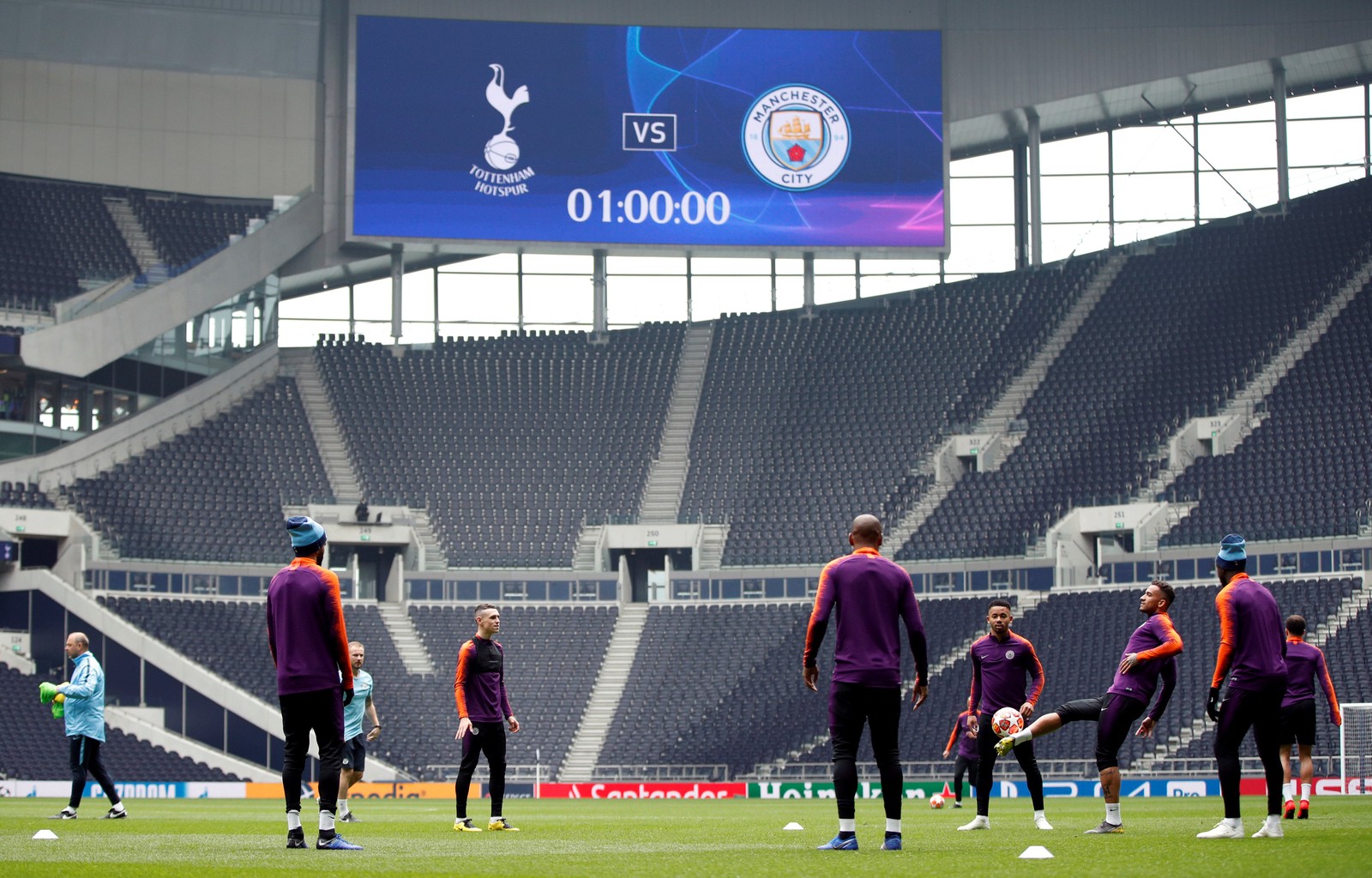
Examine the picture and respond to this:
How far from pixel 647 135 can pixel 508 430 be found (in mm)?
11052

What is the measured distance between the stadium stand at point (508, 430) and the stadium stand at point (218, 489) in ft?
6.88

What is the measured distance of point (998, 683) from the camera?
642 inches

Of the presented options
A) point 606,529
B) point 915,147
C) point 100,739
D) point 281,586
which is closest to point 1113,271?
point 915,147

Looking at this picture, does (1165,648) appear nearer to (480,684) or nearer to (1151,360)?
(480,684)

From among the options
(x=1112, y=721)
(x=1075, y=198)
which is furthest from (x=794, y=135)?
(x=1112, y=721)

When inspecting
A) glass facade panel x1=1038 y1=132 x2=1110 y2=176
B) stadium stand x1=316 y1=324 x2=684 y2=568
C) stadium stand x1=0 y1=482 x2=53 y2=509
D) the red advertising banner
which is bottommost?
the red advertising banner

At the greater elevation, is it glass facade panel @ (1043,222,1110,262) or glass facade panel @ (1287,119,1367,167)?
glass facade panel @ (1287,119,1367,167)

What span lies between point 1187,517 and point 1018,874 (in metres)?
40.6

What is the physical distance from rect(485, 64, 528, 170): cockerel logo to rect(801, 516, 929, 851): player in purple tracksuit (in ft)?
153

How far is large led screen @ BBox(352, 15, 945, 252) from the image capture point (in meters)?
56.7

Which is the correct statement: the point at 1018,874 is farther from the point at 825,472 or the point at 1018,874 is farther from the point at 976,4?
the point at 976,4

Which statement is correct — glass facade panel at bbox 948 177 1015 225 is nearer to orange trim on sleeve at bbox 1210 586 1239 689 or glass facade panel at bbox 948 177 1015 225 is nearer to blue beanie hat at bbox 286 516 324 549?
orange trim on sleeve at bbox 1210 586 1239 689

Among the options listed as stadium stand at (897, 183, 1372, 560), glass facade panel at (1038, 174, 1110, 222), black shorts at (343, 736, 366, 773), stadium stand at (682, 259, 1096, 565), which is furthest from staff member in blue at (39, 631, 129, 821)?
glass facade panel at (1038, 174, 1110, 222)

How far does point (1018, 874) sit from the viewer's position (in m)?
9.68
